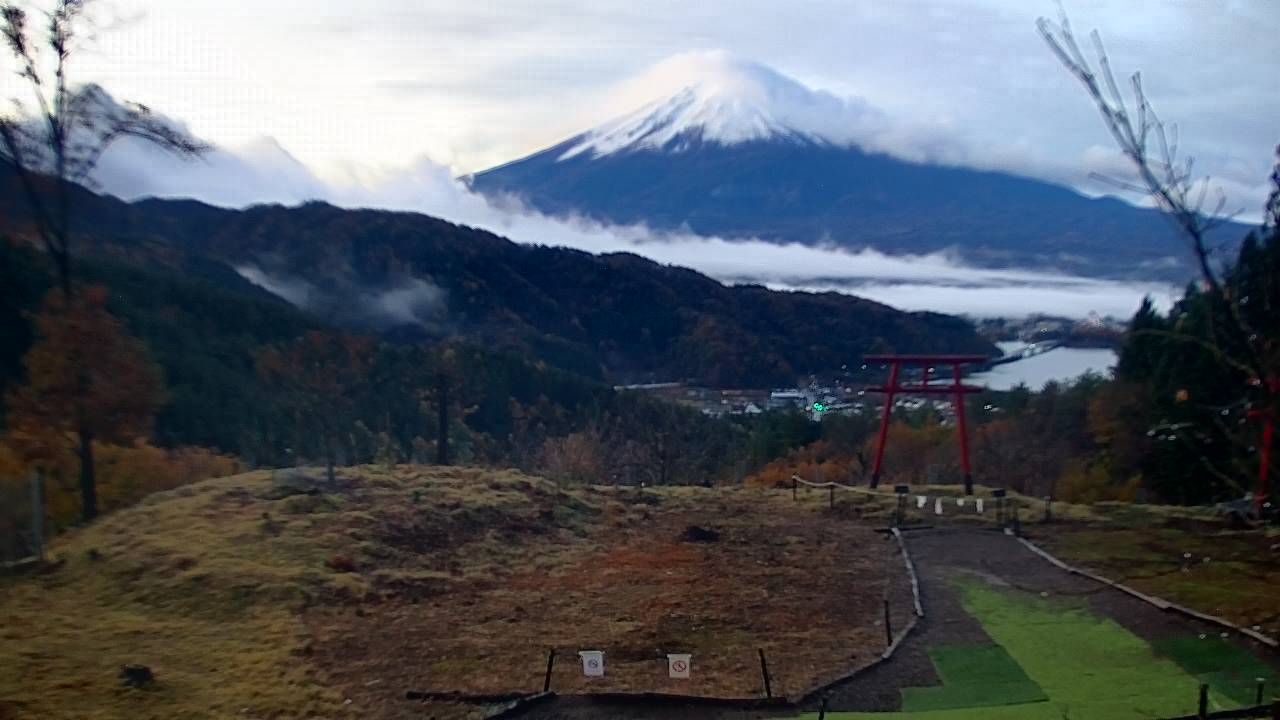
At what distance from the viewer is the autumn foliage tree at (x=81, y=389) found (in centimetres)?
1256

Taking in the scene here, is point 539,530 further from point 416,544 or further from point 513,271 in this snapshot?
point 513,271

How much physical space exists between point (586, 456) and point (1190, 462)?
44.0 feet

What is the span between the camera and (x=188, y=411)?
27.7 meters

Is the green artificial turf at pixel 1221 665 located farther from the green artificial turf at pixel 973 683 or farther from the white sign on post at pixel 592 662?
the white sign on post at pixel 592 662

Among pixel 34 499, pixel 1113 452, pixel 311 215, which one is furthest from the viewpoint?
pixel 311 215

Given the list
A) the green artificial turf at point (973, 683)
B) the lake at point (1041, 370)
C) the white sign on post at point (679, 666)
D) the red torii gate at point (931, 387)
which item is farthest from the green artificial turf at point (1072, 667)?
the lake at point (1041, 370)

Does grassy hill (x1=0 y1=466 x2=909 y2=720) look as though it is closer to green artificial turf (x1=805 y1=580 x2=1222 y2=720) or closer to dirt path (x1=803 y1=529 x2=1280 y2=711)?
dirt path (x1=803 y1=529 x2=1280 y2=711)

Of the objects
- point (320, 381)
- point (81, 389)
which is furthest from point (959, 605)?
point (320, 381)

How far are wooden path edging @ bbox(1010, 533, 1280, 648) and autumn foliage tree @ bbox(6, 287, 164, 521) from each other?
11.6 metres

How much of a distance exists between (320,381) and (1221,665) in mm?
25579

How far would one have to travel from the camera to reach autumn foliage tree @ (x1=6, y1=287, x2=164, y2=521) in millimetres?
12562

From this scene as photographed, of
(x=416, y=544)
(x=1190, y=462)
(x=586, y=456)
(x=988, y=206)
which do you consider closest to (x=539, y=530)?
(x=416, y=544)

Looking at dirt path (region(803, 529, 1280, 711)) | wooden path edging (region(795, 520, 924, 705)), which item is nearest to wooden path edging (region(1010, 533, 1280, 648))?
dirt path (region(803, 529, 1280, 711))

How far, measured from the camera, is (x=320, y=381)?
96.5 ft
